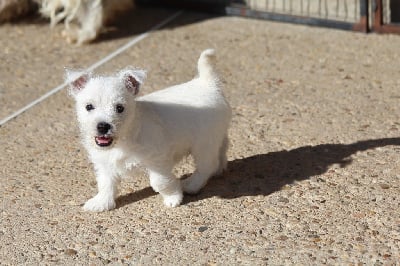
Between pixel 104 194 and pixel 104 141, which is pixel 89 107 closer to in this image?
pixel 104 141

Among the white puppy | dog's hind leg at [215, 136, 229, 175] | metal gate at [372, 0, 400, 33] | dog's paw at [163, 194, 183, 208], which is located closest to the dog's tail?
the white puppy

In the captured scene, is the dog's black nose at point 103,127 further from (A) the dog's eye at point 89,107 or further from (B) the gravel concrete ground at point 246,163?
(B) the gravel concrete ground at point 246,163

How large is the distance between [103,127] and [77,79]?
355mm

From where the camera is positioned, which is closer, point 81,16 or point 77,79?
point 77,79

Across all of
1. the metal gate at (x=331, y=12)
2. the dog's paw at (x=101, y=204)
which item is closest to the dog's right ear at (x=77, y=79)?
the dog's paw at (x=101, y=204)

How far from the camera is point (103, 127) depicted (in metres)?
4.76

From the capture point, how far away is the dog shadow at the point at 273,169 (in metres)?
5.46

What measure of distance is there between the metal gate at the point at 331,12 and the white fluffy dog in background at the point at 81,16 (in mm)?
1422

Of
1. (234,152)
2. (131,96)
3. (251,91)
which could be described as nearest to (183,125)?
(131,96)

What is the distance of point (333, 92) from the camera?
23.8 ft

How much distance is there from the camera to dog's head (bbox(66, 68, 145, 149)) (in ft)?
15.7

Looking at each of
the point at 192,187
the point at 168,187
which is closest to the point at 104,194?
the point at 168,187

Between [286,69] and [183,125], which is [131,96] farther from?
[286,69]

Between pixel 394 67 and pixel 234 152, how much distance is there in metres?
2.26
